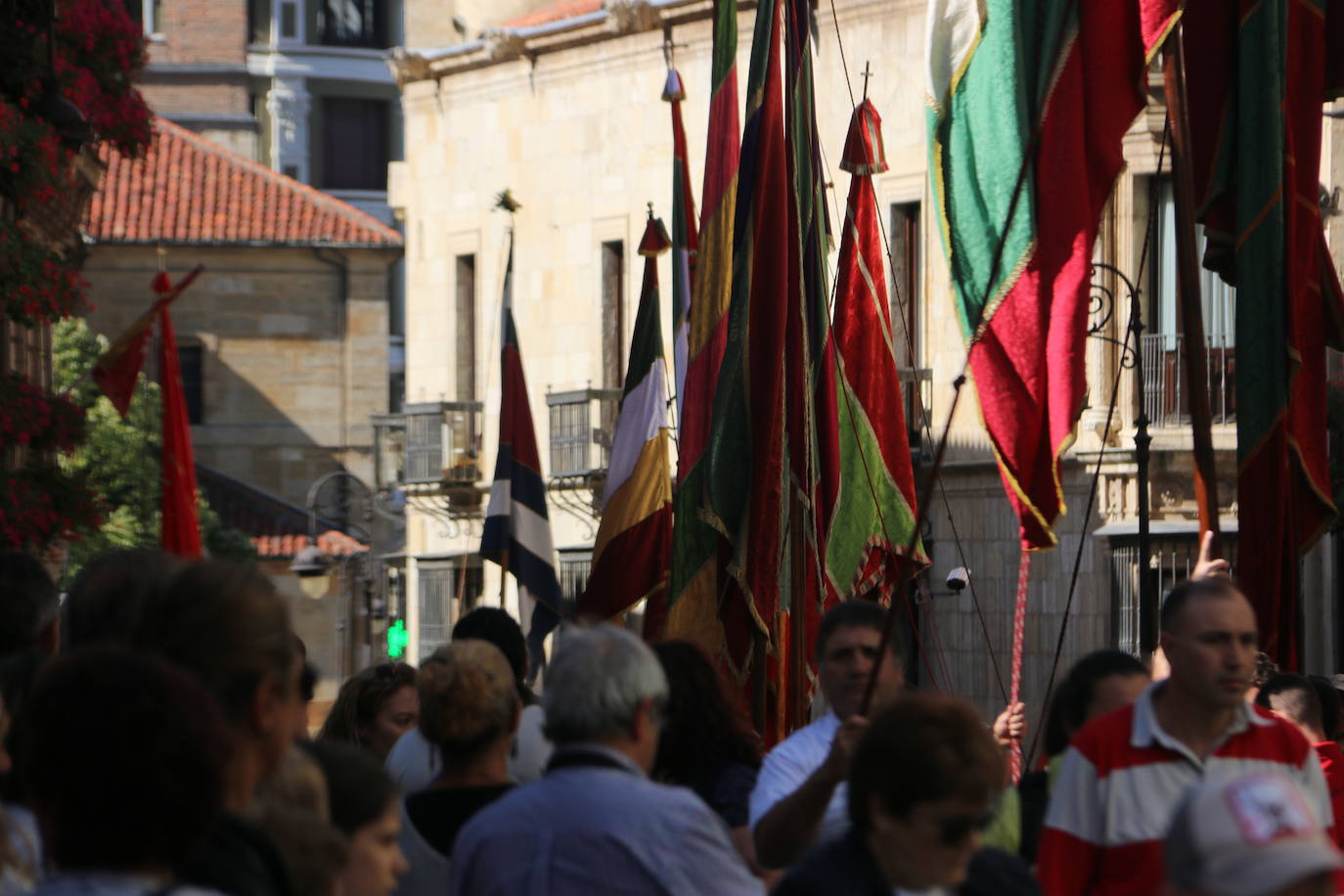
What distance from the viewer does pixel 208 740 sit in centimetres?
330

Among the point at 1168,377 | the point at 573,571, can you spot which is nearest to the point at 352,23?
the point at 573,571

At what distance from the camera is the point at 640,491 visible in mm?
15898

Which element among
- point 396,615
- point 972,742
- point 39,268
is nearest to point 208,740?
point 972,742

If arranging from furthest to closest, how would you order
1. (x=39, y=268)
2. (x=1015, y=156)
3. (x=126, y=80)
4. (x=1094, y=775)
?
(x=126, y=80) < (x=39, y=268) < (x=1015, y=156) < (x=1094, y=775)

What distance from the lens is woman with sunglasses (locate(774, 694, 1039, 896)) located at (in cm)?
413

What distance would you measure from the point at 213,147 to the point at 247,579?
46010mm

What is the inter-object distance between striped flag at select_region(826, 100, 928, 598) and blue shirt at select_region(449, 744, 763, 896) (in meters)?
6.89

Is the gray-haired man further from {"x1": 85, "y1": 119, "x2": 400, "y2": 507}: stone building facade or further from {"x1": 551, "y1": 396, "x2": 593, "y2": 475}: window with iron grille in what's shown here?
{"x1": 85, "y1": 119, "x2": 400, "y2": 507}: stone building facade

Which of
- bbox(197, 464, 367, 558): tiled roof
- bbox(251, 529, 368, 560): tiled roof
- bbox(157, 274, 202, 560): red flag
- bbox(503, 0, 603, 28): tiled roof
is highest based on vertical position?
bbox(503, 0, 603, 28): tiled roof

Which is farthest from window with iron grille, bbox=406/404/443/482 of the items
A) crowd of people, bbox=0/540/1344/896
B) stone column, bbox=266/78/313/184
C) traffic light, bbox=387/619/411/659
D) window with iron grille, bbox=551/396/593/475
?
stone column, bbox=266/78/313/184

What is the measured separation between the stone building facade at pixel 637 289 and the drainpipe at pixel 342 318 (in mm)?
14333

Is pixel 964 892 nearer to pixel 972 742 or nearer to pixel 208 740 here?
pixel 972 742

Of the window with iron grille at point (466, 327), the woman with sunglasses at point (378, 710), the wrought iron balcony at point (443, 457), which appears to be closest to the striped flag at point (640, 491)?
the woman with sunglasses at point (378, 710)

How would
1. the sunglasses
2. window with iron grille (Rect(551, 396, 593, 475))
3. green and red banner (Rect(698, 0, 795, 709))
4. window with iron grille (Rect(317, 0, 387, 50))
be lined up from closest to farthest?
the sunglasses → green and red banner (Rect(698, 0, 795, 709)) → window with iron grille (Rect(551, 396, 593, 475)) → window with iron grille (Rect(317, 0, 387, 50))
